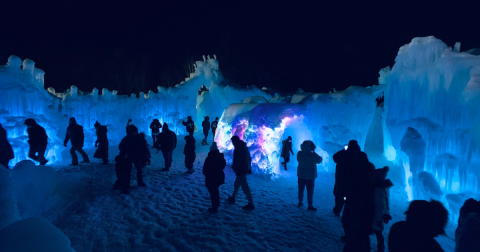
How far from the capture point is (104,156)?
8336 millimetres

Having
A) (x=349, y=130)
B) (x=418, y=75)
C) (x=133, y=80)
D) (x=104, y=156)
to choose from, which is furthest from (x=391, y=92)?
(x=133, y=80)

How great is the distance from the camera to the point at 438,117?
18.9ft

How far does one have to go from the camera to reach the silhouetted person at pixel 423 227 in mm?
1905

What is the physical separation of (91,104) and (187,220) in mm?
12542

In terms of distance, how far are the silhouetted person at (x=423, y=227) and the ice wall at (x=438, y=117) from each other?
4099 mm

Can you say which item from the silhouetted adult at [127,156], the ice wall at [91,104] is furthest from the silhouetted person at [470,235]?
the ice wall at [91,104]

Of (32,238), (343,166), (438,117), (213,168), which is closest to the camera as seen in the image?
(32,238)

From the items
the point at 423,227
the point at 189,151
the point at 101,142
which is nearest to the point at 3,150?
the point at 101,142

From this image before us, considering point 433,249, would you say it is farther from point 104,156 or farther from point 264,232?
point 104,156

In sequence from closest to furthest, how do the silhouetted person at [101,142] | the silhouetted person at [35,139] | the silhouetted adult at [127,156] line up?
the silhouetted adult at [127,156], the silhouetted person at [35,139], the silhouetted person at [101,142]

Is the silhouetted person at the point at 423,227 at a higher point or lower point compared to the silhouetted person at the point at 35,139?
lower

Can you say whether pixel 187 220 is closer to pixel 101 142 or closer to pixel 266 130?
pixel 266 130

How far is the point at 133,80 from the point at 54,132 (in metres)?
31.0

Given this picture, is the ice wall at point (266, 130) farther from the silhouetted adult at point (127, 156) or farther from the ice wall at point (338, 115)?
the silhouetted adult at point (127, 156)
